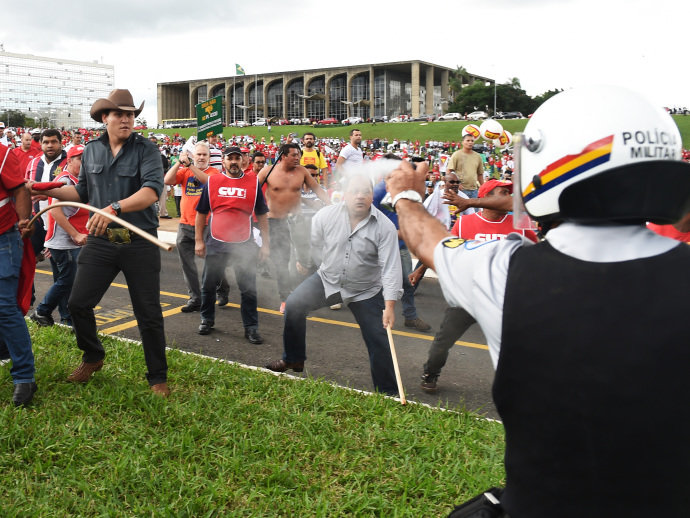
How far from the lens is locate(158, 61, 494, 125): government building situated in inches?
3959

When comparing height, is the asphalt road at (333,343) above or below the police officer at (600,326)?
below

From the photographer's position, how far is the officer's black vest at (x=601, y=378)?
3.75 feet

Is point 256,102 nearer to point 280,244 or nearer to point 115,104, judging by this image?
point 280,244

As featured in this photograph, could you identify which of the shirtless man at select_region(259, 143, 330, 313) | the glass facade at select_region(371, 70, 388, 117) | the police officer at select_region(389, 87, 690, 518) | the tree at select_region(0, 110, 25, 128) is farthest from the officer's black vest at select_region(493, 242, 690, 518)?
the tree at select_region(0, 110, 25, 128)

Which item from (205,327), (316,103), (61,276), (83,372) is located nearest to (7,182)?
(83,372)

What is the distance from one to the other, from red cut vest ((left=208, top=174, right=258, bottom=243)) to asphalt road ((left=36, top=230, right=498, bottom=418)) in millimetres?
1070

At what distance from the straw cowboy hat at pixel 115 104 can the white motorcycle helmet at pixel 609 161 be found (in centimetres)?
369

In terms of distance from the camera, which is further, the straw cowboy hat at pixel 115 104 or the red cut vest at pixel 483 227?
the red cut vest at pixel 483 227

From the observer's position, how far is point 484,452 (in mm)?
3631

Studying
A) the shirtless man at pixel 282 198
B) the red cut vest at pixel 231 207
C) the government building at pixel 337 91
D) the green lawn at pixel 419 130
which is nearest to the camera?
the red cut vest at pixel 231 207

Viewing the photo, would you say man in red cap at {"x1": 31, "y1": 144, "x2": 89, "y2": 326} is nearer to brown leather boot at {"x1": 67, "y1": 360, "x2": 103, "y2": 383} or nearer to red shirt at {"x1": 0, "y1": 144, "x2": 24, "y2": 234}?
brown leather boot at {"x1": 67, "y1": 360, "x2": 103, "y2": 383}

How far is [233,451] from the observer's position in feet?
11.8

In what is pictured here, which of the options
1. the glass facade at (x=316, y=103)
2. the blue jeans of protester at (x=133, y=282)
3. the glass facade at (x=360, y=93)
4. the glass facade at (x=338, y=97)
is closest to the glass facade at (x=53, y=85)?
the glass facade at (x=316, y=103)

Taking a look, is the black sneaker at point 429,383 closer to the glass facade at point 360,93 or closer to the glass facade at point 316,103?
the glass facade at point 360,93
